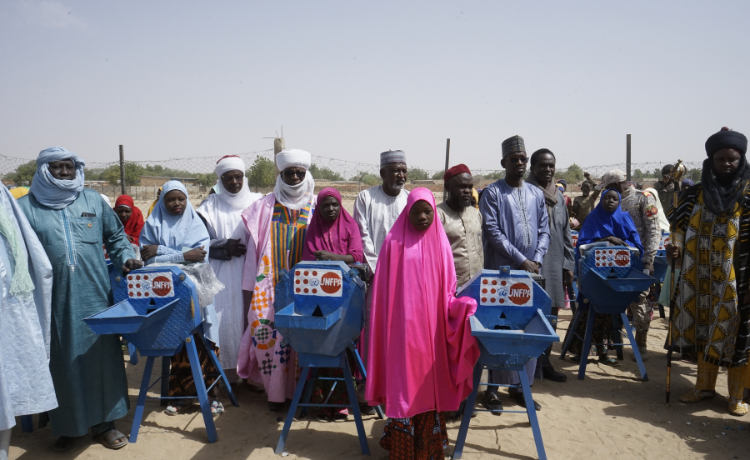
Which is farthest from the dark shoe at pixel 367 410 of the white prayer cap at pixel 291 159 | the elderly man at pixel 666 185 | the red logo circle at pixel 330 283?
the elderly man at pixel 666 185

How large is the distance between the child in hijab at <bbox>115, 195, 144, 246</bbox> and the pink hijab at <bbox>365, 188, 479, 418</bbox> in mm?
4185

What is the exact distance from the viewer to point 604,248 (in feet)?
16.2

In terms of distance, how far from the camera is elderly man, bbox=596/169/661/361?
573 centimetres

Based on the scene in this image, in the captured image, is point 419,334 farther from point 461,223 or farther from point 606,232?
point 606,232

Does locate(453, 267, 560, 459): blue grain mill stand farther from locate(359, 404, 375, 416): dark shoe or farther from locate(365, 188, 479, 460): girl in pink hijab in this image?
locate(359, 404, 375, 416): dark shoe

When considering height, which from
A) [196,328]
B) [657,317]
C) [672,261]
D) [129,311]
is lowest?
[657,317]

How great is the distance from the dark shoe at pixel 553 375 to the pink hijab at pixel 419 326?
2275mm

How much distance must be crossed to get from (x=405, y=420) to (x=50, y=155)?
3118 millimetres

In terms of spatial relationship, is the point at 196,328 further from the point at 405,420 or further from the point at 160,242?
the point at 405,420

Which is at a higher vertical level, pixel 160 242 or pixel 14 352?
pixel 160 242

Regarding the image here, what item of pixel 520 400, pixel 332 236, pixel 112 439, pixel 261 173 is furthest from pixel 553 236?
pixel 261 173

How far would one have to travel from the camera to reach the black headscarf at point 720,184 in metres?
4.00

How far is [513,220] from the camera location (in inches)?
179

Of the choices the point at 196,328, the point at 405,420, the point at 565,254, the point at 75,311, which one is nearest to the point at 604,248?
the point at 565,254
